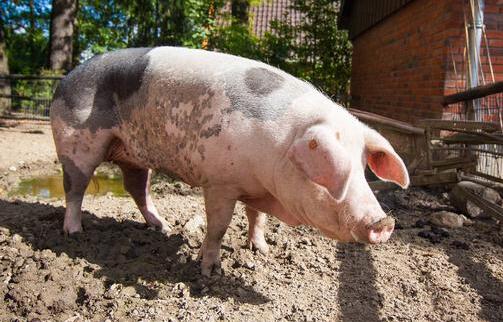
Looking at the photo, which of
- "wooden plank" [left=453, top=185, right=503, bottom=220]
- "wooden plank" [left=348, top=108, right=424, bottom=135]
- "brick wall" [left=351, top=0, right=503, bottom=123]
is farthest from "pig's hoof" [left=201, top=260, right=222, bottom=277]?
"brick wall" [left=351, top=0, right=503, bottom=123]

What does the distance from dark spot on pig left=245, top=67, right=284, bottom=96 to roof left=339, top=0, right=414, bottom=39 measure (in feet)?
18.9

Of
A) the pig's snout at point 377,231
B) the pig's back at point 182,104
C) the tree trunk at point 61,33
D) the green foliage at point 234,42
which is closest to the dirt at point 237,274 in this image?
the pig's snout at point 377,231

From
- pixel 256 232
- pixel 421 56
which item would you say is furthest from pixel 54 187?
pixel 421 56

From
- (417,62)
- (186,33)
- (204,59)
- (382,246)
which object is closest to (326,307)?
(382,246)

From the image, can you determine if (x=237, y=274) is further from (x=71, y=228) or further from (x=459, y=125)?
(x=459, y=125)

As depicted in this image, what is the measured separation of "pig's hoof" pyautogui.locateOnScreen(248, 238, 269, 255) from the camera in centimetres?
379

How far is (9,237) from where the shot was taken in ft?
12.1

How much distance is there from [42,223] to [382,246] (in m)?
2.92

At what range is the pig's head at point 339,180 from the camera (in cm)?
257

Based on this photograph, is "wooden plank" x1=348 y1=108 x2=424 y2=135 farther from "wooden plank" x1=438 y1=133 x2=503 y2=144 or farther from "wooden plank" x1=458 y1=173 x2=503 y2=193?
"wooden plank" x1=458 y1=173 x2=503 y2=193

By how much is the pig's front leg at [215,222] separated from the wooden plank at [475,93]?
10.5ft

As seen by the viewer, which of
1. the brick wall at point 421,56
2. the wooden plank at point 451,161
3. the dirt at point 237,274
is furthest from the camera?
the brick wall at point 421,56

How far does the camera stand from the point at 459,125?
15.7 ft

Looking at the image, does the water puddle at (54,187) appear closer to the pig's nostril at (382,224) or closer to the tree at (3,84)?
the pig's nostril at (382,224)
